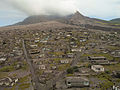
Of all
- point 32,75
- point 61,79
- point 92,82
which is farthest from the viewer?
Result: point 32,75

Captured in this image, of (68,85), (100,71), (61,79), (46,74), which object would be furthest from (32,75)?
(100,71)

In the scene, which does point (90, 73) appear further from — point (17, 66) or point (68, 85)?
point (17, 66)

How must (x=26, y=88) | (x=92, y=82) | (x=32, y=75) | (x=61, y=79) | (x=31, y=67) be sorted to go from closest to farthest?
1. (x=26, y=88)
2. (x=92, y=82)
3. (x=61, y=79)
4. (x=32, y=75)
5. (x=31, y=67)

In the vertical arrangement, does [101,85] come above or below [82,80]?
below

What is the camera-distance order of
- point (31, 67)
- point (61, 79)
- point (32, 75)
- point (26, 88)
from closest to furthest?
1. point (26, 88)
2. point (61, 79)
3. point (32, 75)
4. point (31, 67)

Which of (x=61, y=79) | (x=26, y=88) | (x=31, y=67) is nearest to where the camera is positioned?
(x=26, y=88)

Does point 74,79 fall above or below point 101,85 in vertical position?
above

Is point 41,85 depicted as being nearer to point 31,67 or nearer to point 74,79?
point 74,79

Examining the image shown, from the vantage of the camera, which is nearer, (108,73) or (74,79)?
(74,79)

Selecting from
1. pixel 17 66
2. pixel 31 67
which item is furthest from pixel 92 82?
pixel 17 66
